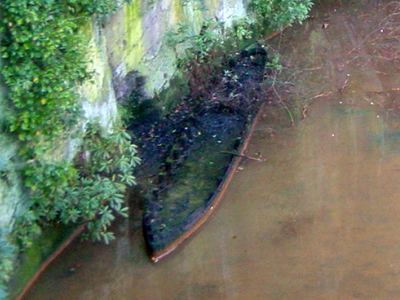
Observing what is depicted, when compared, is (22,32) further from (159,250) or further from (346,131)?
(346,131)

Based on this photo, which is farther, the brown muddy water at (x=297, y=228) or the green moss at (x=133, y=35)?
the green moss at (x=133, y=35)

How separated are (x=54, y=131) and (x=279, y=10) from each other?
4.00 m

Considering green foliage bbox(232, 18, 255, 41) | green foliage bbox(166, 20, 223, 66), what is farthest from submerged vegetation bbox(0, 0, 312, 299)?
green foliage bbox(232, 18, 255, 41)

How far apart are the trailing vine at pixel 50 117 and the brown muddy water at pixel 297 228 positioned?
14.7 inches

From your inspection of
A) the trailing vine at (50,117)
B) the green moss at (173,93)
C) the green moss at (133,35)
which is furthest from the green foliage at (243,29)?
the trailing vine at (50,117)

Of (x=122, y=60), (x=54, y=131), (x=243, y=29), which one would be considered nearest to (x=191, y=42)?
(x=243, y=29)

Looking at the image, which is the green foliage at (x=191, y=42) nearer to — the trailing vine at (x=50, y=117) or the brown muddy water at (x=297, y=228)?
the brown muddy water at (x=297, y=228)

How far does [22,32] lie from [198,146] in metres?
2.30

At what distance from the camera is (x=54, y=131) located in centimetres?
529

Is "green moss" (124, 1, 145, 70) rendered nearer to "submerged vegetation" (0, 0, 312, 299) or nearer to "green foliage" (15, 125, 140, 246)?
"submerged vegetation" (0, 0, 312, 299)

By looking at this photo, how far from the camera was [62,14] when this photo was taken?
5406mm

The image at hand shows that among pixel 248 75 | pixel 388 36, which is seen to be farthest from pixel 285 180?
pixel 388 36

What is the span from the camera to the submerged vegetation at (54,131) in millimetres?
5035

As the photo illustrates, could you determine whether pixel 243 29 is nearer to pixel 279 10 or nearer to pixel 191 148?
pixel 279 10
